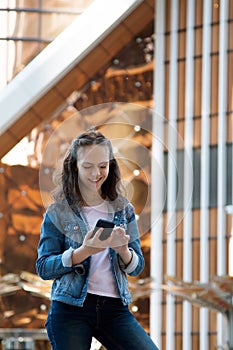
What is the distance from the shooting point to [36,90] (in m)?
11.1

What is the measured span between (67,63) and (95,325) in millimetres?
8545

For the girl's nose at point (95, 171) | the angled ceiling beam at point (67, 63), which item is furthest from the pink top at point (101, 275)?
the angled ceiling beam at point (67, 63)

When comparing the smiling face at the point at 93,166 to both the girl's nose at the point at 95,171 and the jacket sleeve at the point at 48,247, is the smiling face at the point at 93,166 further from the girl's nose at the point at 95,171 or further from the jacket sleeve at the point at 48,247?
the jacket sleeve at the point at 48,247

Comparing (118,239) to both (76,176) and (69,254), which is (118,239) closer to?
(69,254)

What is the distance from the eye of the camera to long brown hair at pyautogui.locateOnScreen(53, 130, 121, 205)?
2.93 meters

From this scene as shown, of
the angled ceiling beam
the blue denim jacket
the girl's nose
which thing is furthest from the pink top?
the angled ceiling beam

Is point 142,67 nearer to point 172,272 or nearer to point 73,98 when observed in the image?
point 73,98

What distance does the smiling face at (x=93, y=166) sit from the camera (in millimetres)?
2885

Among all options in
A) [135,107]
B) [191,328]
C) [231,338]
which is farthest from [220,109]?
[135,107]

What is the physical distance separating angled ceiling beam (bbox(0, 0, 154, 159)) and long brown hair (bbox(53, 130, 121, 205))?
6817 millimetres

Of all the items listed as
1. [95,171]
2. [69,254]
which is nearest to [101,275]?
[69,254]

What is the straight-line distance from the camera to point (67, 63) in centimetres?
1127

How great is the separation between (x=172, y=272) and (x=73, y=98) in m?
2.88

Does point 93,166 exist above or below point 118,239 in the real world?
above
